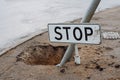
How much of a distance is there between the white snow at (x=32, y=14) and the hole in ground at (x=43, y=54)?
143 cm

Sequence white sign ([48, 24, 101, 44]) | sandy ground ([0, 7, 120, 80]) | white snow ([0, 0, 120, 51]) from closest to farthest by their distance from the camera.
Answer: white sign ([48, 24, 101, 44]), sandy ground ([0, 7, 120, 80]), white snow ([0, 0, 120, 51])

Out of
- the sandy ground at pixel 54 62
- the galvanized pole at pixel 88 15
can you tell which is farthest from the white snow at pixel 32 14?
the galvanized pole at pixel 88 15

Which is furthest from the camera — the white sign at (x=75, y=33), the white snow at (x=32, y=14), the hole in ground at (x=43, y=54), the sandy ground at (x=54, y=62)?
the white snow at (x=32, y=14)

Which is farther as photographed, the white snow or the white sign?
the white snow

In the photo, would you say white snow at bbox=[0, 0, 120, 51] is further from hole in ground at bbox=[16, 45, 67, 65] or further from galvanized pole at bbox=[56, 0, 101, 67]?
galvanized pole at bbox=[56, 0, 101, 67]

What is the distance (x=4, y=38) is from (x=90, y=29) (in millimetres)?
3922

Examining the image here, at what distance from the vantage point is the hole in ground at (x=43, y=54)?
565 centimetres

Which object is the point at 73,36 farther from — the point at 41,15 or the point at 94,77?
the point at 41,15

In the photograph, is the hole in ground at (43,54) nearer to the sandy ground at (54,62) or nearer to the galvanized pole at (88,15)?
the sandy ground at (54,62)

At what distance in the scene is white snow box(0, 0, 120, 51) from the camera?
855cm

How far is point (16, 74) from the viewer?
4887 millimetres

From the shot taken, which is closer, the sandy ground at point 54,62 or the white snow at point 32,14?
the sandy ground at point 54,62

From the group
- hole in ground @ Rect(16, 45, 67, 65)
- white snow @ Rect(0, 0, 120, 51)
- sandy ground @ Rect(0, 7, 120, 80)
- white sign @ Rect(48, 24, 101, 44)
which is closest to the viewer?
white sign @ Rect(48, 24, 101, 44)

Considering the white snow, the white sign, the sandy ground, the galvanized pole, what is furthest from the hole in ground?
the white snow
